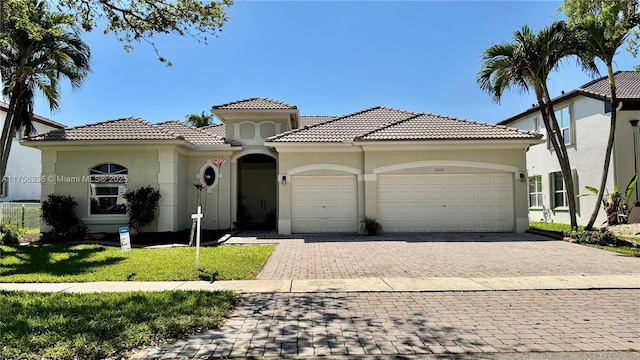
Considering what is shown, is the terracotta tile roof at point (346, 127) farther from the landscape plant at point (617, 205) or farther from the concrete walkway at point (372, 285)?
the landscape plant at point (617, 205)

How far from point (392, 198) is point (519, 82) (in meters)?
6.44

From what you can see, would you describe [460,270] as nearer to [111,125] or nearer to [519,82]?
[519,82]

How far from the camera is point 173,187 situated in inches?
597

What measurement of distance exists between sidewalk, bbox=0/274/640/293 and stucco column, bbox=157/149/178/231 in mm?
6988

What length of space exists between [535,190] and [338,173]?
45.3 ft

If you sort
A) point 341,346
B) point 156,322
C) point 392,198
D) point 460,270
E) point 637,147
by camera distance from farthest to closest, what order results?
point 637,147
point 392,198
point 460,270
point 156,322
point 341,346

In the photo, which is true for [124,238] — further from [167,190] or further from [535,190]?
[535,190]

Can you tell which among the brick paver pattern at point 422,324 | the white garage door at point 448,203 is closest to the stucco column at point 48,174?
the brick paver pattern at point 422,324

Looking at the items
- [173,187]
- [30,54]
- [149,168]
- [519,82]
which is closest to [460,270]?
[519,82]

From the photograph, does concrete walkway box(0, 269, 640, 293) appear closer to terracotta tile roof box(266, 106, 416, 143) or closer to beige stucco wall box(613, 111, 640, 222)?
terracotta tile roof box(266, 106, 416, 143)

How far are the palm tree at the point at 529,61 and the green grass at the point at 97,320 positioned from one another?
41.9ft

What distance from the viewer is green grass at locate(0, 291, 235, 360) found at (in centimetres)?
452

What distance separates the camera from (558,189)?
20969 mm

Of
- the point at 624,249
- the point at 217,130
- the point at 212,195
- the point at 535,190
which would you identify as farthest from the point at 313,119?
the point at 624,249
